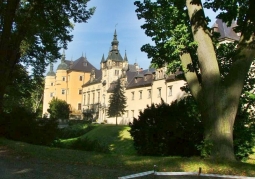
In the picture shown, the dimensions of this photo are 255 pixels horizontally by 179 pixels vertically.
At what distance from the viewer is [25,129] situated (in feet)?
52.4

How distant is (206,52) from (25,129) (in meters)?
10.7

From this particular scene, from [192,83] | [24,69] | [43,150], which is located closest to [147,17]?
[192,83]

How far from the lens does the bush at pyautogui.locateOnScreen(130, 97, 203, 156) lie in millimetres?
13452

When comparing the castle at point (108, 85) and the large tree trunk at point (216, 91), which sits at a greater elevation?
the castle at point (108, 85)

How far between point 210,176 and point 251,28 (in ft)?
16.3

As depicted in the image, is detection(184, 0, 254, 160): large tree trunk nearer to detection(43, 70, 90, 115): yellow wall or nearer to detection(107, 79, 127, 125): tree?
detection(107, 79, 127, 125): tree

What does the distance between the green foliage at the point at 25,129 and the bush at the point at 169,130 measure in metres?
4.69

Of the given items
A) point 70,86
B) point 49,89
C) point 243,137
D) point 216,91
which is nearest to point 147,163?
point 216,91

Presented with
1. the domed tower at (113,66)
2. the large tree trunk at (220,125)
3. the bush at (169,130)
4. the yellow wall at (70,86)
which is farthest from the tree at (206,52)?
the yellow wall at (70,86)

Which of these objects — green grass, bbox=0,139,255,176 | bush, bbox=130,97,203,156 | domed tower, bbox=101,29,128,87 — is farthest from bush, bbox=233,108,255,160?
domed tower, bbox=101,29,128,87

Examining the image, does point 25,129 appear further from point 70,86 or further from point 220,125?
point 70,86

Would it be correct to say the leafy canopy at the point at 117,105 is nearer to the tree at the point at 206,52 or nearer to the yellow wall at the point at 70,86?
the yellow wall at the point at 70,86

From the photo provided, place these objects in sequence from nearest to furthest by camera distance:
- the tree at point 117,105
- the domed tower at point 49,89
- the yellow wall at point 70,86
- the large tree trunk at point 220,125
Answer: the large tree trunk at point 220,125, the tree at point 117,105, the yellow wall at point 70,86, the domed tower at point 49,89

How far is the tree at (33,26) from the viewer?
15.3 meters
